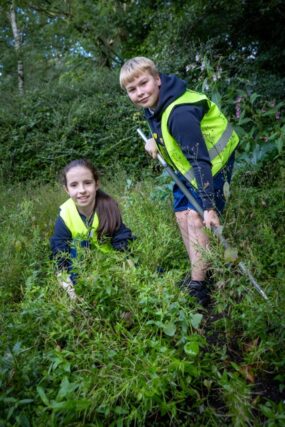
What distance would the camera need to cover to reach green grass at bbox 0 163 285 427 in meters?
1.62

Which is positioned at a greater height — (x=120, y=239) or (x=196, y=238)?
(x=120, y=239)

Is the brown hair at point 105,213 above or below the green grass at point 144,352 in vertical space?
above

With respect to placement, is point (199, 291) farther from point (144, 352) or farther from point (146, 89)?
point (146, 89)

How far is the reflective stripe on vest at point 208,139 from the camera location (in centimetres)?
258

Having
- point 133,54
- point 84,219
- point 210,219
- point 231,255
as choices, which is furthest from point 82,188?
point 133,54

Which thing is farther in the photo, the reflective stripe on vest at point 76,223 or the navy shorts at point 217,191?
the reflective stripe on vest at point 76,223

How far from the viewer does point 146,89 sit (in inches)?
107

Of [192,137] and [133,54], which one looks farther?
[133,54]

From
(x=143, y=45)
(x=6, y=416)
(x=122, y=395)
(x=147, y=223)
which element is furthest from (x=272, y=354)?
(x=143, y=45)

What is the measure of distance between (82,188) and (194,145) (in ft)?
3.20

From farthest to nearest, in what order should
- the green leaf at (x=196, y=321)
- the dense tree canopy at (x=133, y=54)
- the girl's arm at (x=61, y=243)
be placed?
the dense tree canopy at (x=133, y=54), the girl's arm at (x=61, y=243), the green leaf at (x=196, y=321)

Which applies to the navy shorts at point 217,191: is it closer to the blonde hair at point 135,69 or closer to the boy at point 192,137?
the boy at point 192,137

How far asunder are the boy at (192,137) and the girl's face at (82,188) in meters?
0.62

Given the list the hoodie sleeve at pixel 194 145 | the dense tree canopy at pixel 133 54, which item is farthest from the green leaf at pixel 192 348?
→ the dense tree canopy at pixel 133 54
